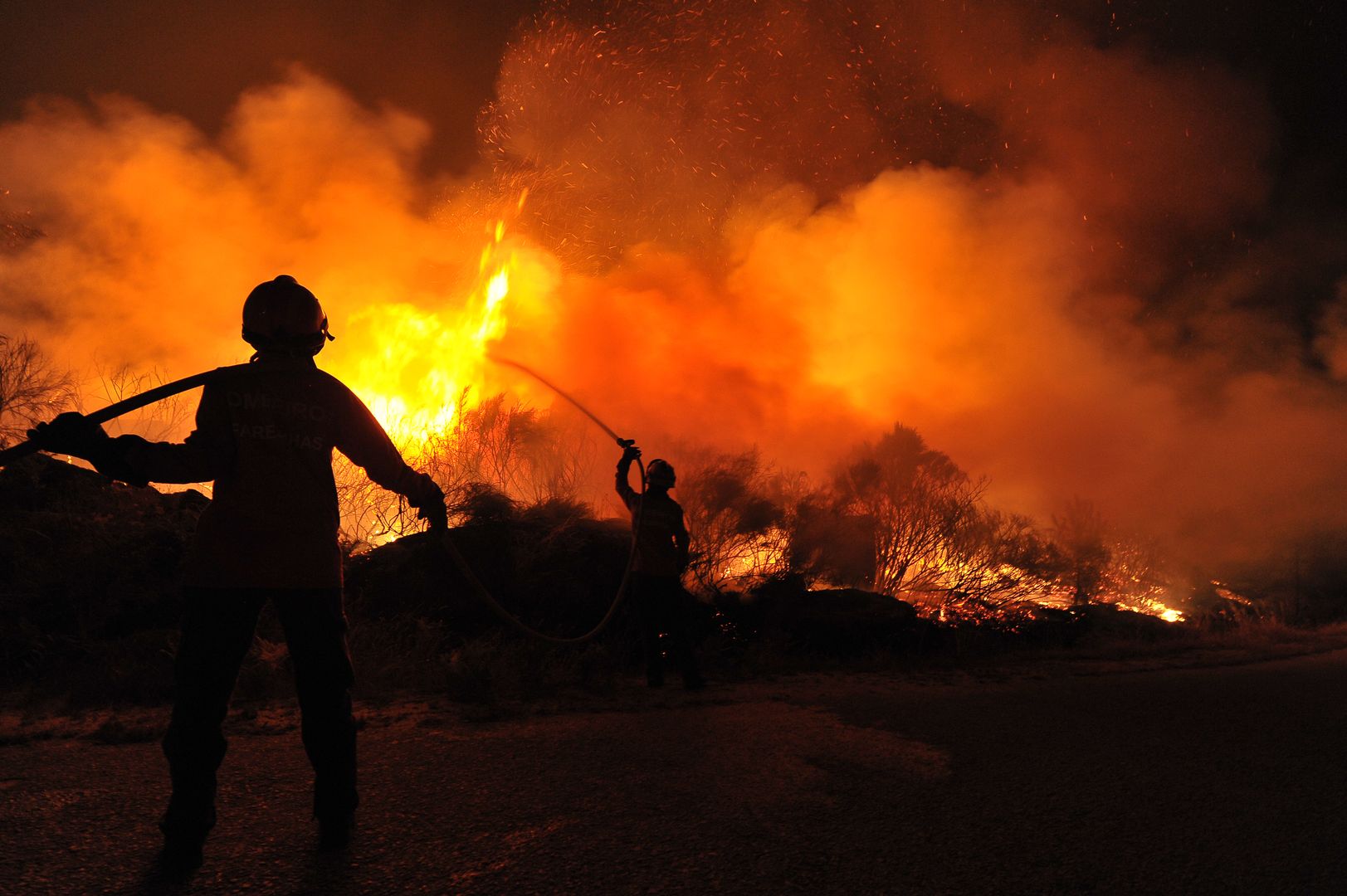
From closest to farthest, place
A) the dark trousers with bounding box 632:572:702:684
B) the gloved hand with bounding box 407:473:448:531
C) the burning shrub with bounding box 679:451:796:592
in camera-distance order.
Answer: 1. the gloved hand with bounding box 407:473:448:531
2. the dark trousers with bounding box 632:572:702:684
3. the burning shrub with bounding box 679:451:796:592

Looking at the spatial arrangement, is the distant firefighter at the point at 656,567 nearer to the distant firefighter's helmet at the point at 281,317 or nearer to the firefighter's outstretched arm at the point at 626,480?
the firefighter's outstretched arm at the point at 626,480

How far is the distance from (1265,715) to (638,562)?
4.40 meters

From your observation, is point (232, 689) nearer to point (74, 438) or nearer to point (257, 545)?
point (257, 545)

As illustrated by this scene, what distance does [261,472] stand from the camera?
255 cm

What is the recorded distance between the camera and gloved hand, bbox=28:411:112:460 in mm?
2350

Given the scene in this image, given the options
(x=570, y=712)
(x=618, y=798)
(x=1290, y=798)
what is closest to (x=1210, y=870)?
(x=1290, y=798)

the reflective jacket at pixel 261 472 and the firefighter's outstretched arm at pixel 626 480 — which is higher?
the firefighter's outstretched arm at pixel 626 480

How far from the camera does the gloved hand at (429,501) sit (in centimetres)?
288

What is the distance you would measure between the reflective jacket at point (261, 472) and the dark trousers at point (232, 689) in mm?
78

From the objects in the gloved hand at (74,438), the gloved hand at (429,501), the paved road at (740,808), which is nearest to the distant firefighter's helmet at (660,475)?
the paved road at (740,808)

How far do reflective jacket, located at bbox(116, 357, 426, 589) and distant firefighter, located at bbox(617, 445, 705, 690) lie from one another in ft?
12.0

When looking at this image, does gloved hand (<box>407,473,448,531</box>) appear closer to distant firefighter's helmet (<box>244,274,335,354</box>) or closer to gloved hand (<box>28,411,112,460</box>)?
distant firefighter's helmet (<box>244,274,335,354</box>)

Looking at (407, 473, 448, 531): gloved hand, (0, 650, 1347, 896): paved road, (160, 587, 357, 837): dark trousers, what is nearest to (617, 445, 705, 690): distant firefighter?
(0, 650, 1347, 896): paved road

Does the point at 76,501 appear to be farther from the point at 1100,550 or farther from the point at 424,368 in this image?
the point at 1100,550
